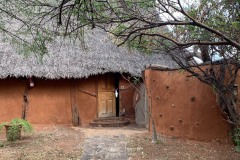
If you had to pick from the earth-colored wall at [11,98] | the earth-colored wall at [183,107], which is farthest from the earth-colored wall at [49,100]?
the earth-colored wall at [183,107]

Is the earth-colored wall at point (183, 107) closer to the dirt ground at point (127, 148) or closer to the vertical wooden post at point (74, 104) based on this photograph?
the dirt ground at point (127, 148)

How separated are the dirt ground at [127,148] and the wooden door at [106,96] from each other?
2354 millimetres

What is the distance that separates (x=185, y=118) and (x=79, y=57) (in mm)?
4760

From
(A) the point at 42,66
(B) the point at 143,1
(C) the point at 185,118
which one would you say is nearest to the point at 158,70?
(C) the point at 185,118

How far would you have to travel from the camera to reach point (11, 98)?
11.7 m

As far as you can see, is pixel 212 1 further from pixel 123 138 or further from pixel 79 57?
pixel 79 57

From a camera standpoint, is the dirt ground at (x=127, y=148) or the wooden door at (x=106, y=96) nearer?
the dirt ground at (x=127, y=148)

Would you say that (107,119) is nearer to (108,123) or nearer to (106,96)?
(108,123)

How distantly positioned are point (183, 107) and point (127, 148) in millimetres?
2023

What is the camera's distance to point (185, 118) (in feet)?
28.3

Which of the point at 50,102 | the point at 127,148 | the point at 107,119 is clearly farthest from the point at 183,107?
the point at 50,102

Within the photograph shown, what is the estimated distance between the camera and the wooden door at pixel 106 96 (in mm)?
12227

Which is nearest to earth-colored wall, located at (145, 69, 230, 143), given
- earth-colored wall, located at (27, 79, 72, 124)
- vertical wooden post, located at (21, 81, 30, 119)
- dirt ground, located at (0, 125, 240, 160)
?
dirt ground, located at (0, 125, 240, 160)

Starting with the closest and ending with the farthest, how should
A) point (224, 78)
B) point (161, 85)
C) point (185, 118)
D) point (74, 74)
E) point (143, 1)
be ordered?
point (143, 1), point (224, 78), point (185, 118), point (161, 85), point (74, 74)
